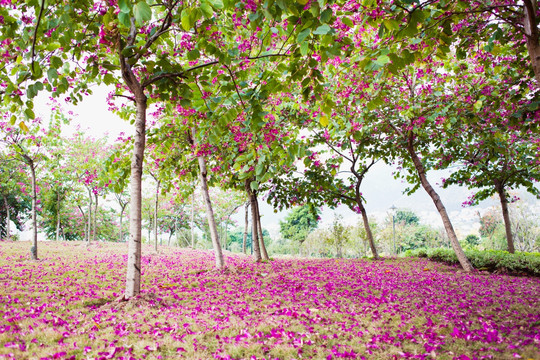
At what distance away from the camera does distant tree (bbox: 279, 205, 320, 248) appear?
41.2m

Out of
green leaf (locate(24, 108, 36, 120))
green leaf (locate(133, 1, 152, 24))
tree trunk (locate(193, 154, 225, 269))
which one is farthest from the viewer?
tree trunk (locate(193, 154, 225, 269))

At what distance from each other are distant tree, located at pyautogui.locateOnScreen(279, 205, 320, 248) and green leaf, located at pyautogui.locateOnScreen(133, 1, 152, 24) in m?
38.8

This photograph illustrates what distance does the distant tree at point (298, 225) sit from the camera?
41.2 m

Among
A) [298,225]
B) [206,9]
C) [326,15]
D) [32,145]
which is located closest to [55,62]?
[206,9]

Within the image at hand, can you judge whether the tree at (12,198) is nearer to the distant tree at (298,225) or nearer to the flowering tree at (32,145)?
the flowering tree at (32,145)

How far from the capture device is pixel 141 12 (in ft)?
6.64

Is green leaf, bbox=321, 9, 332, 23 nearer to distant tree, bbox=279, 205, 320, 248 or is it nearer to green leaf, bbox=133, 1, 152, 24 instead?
green leaf, bbox=133, 1, 152, 24

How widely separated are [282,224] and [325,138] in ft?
107

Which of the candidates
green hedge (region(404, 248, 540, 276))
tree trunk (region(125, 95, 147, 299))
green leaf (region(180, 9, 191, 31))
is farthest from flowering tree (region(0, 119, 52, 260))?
green hedge (region(404, 248, 540, 276))

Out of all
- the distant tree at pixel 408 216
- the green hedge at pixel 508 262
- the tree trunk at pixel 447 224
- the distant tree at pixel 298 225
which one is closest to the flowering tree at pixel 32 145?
the tree trunk at pixel 447 224

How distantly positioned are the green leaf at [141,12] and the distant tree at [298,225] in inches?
1528

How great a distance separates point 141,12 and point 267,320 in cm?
427

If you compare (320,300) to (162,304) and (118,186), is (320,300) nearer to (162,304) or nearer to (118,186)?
(162,304)

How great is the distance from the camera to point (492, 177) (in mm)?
12469
